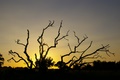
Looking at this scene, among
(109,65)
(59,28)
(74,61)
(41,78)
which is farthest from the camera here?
(109,65)

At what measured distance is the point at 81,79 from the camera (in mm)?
30438

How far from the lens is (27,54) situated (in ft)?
96.2

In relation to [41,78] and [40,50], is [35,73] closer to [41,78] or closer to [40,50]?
[41,78]

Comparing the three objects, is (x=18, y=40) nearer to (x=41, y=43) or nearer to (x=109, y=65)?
(x=41, y=43)

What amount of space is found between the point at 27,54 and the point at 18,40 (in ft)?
9.42

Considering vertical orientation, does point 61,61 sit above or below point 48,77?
above

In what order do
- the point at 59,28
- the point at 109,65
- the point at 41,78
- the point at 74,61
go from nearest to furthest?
the point at 41,78
the point at 74,61
the point at 59,28
the point at 109,65

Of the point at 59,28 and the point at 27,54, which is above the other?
the point at 59,28

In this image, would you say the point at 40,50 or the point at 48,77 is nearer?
the point at 48,77

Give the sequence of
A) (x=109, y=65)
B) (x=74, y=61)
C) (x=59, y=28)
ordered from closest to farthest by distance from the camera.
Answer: (x=74, y=61)
(x=59, y=28)
(x=109, y=65)

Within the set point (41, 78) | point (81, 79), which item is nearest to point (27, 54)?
point (41, 78)

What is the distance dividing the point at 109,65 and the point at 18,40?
117 feet

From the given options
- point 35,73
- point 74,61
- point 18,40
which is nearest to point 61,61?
point 74,61

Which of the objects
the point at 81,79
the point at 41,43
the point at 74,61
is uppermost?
the point at 41,43
